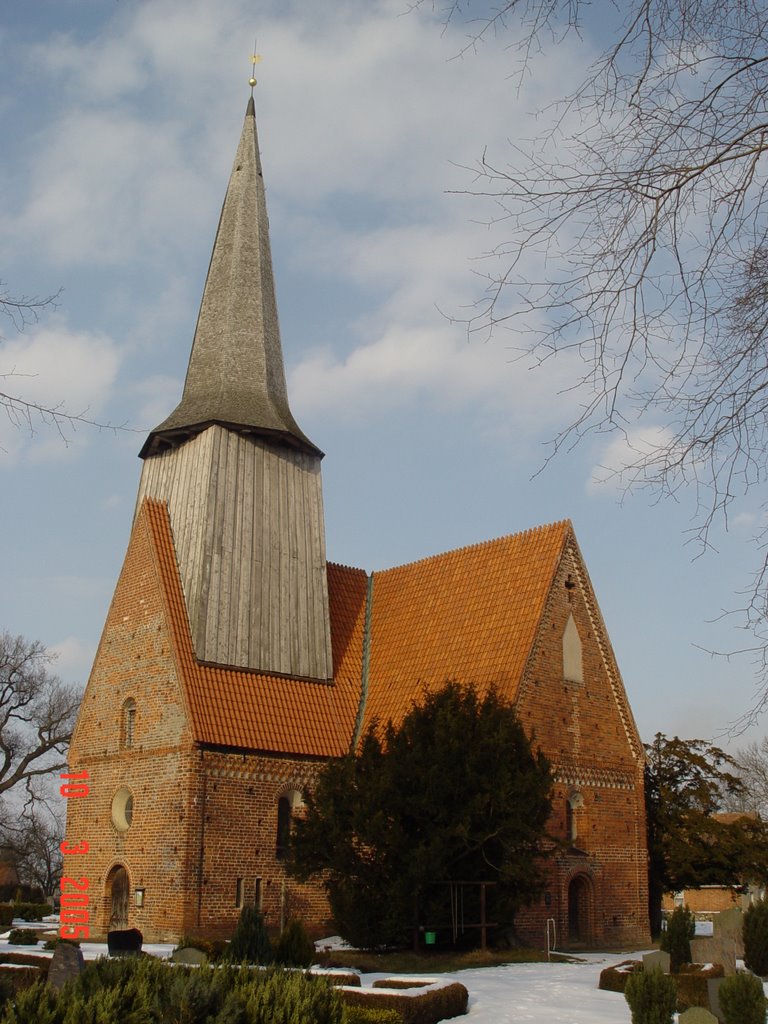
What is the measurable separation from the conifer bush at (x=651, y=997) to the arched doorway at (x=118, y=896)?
40.8 feet

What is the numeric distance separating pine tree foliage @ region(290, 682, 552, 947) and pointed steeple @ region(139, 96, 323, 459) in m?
9.39

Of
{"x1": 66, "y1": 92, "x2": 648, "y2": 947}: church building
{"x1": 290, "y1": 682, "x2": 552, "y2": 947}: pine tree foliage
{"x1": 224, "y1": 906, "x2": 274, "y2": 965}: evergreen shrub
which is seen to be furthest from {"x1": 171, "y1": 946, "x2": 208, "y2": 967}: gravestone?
{"x1": 66, "y1": 92, "x2": 648, "y2": 947}: church building

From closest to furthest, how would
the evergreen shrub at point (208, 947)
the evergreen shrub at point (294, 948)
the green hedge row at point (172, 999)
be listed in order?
the green hedge row at point (172, 999) < the evergreen shrub at point (294, 948) < the evergreen shrub at point (208, 947)

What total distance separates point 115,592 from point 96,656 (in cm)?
147

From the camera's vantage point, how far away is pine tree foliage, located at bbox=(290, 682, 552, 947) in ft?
53.6

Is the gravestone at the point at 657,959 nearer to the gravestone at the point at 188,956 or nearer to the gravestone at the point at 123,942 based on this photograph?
the gravestone at the point at 188,956

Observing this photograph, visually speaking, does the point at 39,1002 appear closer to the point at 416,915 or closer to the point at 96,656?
the point at 416,915

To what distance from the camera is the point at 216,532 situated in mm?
22766

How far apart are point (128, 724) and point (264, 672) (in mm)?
2991

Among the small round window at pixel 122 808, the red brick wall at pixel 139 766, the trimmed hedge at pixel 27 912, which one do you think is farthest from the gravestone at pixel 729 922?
the trimmed hedge at pixel 27 912

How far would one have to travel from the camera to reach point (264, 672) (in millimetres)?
22438

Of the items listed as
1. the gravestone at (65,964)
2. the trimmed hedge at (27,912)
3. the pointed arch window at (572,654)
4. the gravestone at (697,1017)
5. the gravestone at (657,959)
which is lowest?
the trimmed hedge at (27,912)

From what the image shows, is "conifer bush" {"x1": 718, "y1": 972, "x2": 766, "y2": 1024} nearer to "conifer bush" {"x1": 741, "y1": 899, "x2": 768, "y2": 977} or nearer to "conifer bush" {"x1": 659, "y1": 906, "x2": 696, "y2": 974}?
"conifer bush" {"x1": 659, "y1": 906, "x2": 696, "y2": 974}

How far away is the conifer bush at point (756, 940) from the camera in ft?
53.7
